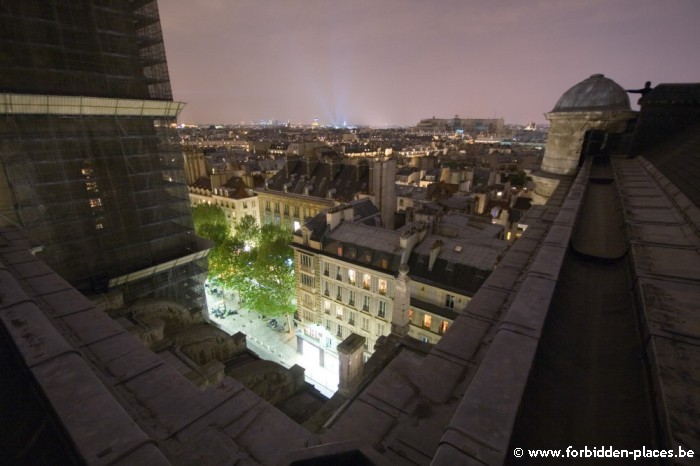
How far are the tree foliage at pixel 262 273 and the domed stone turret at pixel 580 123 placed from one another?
959 inches

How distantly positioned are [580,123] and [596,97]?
141 cm

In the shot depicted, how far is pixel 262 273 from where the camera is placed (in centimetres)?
3356

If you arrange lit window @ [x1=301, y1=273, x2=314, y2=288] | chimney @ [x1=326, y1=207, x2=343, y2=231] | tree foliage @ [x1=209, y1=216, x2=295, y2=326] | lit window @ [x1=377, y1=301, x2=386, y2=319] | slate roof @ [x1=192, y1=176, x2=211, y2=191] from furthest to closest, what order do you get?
slate roof @ [x1=192, y1=176, x2=211, y2=191]
tree foliage @ [x1=209, y1=216, x2=295, y2=326]
lit window @ [x1=301, y1=273, x2=314, y2=288]
chimney @ [x1=326, y1=207, x2=343, y2=231]
lit window @ [x1=377, y1=301, x2=386, y2=319]

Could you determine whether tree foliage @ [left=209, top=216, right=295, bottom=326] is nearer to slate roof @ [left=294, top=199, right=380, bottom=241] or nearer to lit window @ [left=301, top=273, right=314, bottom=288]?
lit window @ [left=301, top=273, right=314, bottom=288]

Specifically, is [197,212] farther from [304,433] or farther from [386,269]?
[304,433]

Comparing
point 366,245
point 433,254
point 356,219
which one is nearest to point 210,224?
point 356,219

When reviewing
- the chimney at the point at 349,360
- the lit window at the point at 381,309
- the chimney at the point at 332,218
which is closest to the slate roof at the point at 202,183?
the chimney at the point at 332,218

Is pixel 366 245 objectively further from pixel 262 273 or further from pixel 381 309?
pixel 262 273

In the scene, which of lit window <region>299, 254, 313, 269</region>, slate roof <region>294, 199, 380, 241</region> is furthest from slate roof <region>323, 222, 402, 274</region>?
lit window <region>299, 254, 313, 269</region>

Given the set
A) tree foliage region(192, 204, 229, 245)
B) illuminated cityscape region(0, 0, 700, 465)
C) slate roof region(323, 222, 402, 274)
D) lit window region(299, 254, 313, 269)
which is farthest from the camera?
tree foliage region(192, 204, 229, 245)

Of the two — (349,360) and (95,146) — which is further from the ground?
(95,146)

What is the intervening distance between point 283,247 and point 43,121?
2092 centimetres

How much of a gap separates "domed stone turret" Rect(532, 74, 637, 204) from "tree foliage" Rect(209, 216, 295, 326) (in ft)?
79.9

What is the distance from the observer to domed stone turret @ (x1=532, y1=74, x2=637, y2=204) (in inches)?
682
